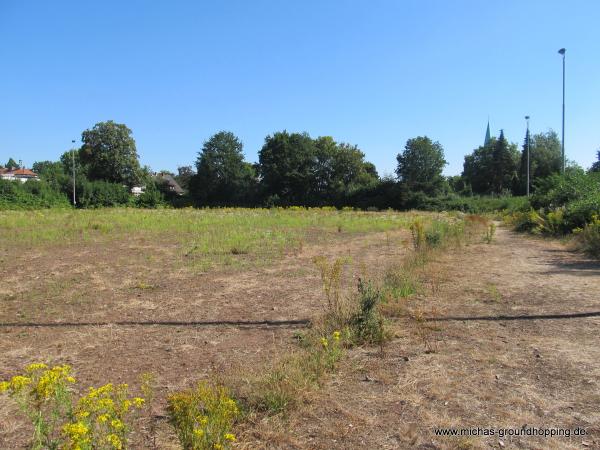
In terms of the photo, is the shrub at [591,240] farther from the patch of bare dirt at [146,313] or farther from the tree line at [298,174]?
the tree line at [298,174]

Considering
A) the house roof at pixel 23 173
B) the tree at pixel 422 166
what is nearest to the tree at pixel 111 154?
the tree at pixel 422 166

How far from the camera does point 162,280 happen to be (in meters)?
8.66

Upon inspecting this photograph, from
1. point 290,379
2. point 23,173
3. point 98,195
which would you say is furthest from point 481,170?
point 23,173

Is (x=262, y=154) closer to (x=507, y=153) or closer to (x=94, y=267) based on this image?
(x=507, y=153)

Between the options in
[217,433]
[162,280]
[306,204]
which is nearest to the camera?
[217,433]

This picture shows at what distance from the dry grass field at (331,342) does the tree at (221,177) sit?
164 ft

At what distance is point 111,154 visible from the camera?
60.7m

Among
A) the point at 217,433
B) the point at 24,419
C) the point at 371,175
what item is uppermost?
the point at 371,175

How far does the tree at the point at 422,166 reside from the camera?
5175cm

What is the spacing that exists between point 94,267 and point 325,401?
8318 mm

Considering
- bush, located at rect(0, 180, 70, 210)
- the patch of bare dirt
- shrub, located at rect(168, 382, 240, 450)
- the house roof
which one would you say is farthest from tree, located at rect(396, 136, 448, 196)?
the house roof

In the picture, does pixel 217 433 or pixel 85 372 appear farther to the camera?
pixel 85 372

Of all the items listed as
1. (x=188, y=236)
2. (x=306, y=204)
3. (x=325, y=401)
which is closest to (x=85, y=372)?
(x=325, y=401)

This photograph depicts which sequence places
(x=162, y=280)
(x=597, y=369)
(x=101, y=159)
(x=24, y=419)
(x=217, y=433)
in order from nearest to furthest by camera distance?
1. (x=217, y=433)
2. (x=24, y=419)
3. (x=597, y=369)
4. (x=162, y=280)
5. (x=101, y=159)
